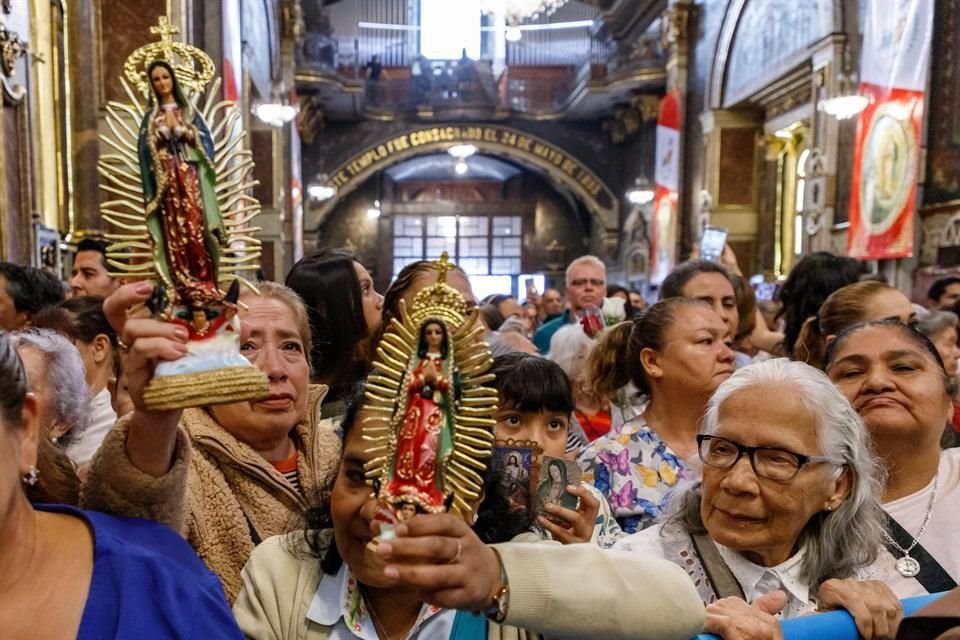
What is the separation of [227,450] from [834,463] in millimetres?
1448

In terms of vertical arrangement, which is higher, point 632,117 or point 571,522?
point 632,117

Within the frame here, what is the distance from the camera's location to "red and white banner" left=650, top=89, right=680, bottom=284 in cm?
1670

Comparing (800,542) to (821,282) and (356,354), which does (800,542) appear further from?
(821,282)

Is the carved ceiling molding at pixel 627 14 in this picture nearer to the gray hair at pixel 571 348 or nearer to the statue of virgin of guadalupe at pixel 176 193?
the gray hair at pixel 571 348

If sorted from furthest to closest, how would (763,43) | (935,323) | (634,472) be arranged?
(763,43), (935,323), (634,472)

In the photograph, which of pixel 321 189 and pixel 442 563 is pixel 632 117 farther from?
pixel 442 563

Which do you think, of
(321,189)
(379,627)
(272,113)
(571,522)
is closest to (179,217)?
(379,627)

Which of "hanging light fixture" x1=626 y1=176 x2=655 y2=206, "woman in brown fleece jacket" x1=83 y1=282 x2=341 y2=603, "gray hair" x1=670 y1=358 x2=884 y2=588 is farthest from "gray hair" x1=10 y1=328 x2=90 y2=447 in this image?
"hanging light fixture" x1=626 y1=176 x2=655 y2=206

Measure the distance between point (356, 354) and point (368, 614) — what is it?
5.65ft

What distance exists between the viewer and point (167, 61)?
61.7 inches

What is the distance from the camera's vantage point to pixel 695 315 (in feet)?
10.6

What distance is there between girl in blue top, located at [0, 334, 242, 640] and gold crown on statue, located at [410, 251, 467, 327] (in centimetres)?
61

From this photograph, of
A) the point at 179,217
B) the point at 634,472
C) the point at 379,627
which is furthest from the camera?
the point at 634,472

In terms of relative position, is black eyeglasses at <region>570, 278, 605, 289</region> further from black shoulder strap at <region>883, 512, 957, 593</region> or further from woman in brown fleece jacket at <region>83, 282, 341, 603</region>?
black shoulder strap at <region>883, 512, 957, 593</region>
